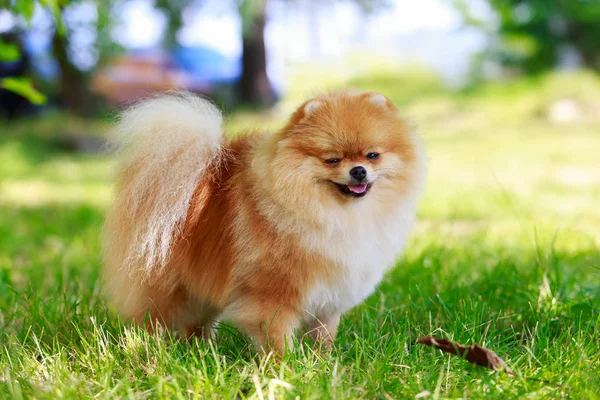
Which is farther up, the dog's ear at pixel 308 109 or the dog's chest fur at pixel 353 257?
the dog's ear at pixel 308 109

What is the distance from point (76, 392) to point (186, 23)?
10.4 meters

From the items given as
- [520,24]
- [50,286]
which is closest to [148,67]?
[520,24]

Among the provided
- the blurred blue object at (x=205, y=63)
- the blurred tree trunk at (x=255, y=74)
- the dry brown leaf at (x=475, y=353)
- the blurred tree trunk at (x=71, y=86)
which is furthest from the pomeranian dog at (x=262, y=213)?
the blurred blue object at (x=205, y=63)

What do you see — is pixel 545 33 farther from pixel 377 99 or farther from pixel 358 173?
pixel 358 173

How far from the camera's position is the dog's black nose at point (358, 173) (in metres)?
2.01

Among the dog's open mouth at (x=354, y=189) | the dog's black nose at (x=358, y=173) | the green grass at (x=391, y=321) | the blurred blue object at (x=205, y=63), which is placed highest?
the blurred blue object at (x=205, y=63)

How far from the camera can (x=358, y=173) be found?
6.59ft

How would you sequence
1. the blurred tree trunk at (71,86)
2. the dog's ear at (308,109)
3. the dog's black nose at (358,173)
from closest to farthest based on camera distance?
the dog's black nose at (358,173) → the dog's ear at (308,109) → the blurred tree trunk at (71,86)

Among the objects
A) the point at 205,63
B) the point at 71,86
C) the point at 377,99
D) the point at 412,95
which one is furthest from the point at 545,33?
the point at 377,99

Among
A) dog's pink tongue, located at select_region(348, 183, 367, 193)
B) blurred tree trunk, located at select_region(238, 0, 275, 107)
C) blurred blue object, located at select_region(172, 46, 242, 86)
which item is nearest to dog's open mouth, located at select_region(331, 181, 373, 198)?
dog's pink tongue, located at select_region(348, 183, 367, 193)

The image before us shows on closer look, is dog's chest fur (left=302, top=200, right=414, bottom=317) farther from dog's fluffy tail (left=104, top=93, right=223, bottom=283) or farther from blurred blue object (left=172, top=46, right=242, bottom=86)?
blurred blue object (left=172, top=46, right=242, bottom=86)

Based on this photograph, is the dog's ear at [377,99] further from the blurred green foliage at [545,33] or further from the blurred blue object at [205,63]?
the blurred blue object at [205,63]

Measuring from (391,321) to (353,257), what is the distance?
41cm

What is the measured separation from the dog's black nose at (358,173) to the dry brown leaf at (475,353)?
1.93ft
